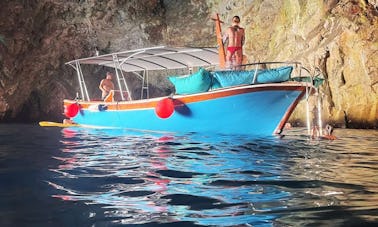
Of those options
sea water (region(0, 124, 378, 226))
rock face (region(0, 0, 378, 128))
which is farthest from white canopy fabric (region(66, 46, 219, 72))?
rock face (region(0, 0, 378, 128))

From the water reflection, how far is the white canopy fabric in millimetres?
4523

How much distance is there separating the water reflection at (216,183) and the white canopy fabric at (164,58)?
452cm

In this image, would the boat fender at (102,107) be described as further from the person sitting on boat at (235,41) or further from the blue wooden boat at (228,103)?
the person sitting on boat at (235,41)

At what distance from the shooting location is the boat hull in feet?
28.5

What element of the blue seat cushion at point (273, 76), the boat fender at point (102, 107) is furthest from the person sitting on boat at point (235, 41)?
the boat fender at point (102, 107)

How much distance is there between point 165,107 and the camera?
373 inches

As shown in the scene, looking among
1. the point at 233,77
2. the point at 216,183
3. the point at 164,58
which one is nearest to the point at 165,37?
the point at 164,58

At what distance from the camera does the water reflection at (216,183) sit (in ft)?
9.77

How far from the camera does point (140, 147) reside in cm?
739

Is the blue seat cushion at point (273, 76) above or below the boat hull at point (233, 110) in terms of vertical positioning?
above

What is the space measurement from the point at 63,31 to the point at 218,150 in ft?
55.5

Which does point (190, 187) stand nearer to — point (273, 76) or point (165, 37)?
point (273, 76)

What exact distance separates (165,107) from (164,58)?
10.2 feet

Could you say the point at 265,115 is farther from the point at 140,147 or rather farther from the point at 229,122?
the point at 140,147
